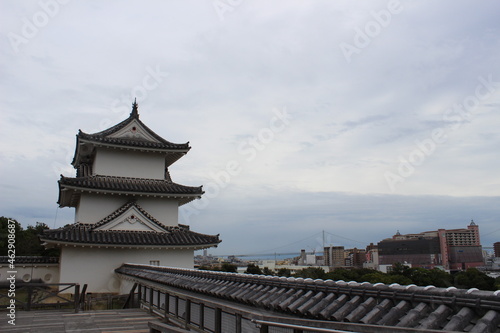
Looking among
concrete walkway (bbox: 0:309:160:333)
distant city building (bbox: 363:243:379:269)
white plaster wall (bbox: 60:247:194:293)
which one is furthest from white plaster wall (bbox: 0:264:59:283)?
distant city building (bbox: 363:243:379:269)

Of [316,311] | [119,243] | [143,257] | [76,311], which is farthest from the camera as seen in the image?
[143,257]

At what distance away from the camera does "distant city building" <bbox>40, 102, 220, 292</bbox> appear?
66.1ft

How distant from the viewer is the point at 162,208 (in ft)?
78.6

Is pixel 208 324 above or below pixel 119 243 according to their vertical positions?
below

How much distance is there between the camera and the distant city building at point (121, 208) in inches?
794

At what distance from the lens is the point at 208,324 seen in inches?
310

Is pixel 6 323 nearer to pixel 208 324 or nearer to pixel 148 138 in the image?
pixel 208 324

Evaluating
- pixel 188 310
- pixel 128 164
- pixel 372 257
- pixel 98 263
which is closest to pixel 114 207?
pixel 128 164

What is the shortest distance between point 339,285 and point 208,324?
11.3 feet

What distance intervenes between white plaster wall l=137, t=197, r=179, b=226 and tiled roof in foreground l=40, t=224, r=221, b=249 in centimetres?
104

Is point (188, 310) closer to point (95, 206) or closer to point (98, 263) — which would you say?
point (98, 263)

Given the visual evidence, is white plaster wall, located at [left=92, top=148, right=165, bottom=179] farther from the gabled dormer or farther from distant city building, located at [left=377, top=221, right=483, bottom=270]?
distant city building, located at [left=377, top=221, right=483, bottom=270]

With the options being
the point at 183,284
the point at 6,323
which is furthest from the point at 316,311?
the point at 6,323

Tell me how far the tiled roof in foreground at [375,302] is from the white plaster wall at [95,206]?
1617 centimetres
